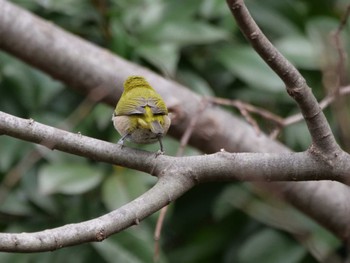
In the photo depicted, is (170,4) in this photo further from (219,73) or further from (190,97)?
(190,97)

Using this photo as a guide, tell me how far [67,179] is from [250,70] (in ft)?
2.72

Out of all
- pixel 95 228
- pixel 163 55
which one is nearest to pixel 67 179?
pixel 163 55

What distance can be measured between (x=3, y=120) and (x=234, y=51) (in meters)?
1.62

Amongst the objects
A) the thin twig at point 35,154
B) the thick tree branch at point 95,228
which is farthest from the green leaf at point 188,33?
the thick tree branch at point 95,228

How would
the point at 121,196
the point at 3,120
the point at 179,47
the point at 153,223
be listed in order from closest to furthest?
the point at 3,120, the point at 121,196, the point at 153,223, the point at 179,47

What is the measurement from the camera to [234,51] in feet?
9.77

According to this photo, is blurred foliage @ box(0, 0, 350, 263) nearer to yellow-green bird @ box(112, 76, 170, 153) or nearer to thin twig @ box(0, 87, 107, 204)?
thin twig @ box(0, 87, 107, 204)

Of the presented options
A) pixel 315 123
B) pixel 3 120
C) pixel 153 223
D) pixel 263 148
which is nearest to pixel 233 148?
pixel 263 148

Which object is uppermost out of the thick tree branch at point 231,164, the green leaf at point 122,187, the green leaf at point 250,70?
the green leaf at point 250,70

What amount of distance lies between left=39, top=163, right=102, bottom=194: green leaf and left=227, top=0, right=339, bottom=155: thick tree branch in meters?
1.17

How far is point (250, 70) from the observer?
291 centimetres

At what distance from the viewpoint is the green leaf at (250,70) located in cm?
284

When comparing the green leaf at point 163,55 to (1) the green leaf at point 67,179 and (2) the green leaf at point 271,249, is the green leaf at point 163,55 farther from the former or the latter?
(2) the green leaf at point 271,249

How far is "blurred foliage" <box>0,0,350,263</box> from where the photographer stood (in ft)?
8.72
